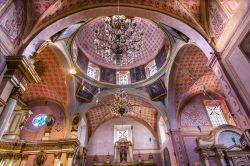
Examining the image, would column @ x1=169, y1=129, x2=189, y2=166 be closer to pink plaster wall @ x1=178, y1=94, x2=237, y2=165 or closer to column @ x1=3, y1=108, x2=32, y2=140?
pink plaster wall @ x1=178, y1=94, x2=237, y2=165

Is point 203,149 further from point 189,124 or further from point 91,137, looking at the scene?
point 91,137

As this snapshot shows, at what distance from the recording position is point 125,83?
14141mm

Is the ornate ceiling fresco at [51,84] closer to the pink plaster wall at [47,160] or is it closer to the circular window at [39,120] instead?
the circular window at [39,120]

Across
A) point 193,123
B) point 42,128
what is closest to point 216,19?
point 193,123

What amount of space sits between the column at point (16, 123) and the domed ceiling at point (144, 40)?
6222 mm

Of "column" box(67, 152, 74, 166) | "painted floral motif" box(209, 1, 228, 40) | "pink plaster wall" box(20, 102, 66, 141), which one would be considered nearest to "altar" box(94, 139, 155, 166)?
"column" box(67, 152, 74, 166)

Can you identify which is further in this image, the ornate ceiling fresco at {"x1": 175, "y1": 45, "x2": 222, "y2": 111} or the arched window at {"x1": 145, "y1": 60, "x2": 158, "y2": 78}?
the arched window at {"x1": 145, "y1": 60, "x2": 158, "y2": 78}

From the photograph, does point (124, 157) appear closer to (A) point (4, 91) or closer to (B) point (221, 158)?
(B) point (221, 158)

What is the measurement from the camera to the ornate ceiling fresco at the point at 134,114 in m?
14.4

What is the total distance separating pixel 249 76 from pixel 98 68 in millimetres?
11887

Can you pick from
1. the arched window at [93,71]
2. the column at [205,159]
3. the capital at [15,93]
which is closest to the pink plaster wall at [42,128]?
the arched window at [93,71]

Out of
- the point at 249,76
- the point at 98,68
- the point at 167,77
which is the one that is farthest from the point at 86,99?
the point at 249,76

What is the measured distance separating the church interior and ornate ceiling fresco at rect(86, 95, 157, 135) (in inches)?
3.9

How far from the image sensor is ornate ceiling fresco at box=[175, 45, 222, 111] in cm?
1031
